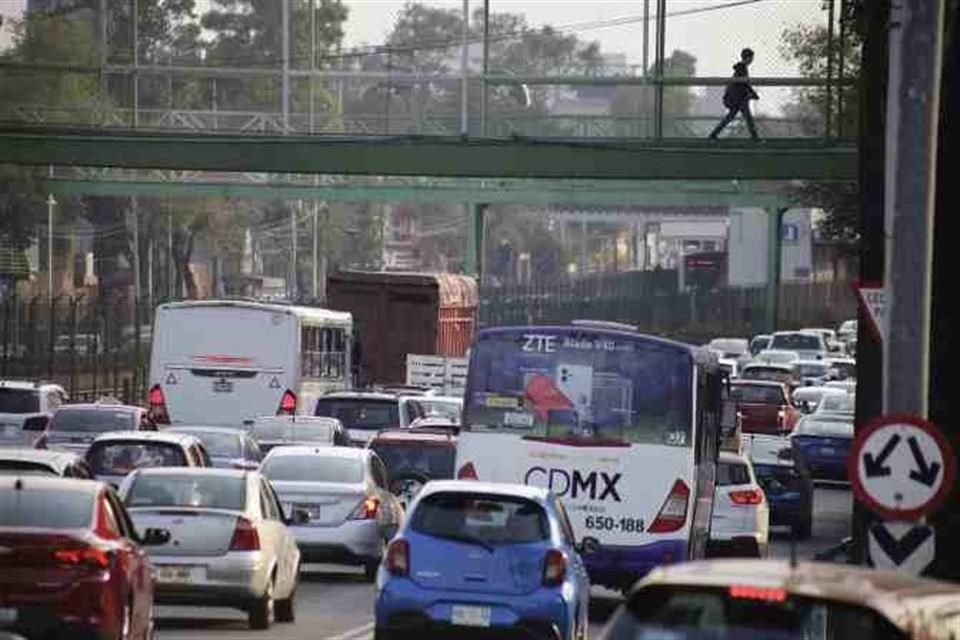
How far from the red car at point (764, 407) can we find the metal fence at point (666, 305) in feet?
122

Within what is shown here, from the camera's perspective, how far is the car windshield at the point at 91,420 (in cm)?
3962

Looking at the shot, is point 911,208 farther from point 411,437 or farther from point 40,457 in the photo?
point 411,437

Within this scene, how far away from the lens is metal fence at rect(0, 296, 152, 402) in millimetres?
63469

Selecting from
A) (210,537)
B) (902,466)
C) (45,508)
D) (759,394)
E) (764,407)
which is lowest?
(764,407)

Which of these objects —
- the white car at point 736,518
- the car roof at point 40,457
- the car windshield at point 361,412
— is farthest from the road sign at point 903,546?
→ the car windshield at point 361,412

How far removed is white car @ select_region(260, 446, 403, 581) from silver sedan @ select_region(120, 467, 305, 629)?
5.35 metres

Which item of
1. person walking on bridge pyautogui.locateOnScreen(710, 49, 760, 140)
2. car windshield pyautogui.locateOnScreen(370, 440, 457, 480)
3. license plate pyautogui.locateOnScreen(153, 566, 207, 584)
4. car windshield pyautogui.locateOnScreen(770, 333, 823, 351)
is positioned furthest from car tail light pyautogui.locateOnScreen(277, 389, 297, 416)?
car windshield pyautogui.locateOnScreen(770, 333, 823, 351)

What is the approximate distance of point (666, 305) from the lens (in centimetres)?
11494

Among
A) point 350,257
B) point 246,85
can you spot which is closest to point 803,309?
point 246,85

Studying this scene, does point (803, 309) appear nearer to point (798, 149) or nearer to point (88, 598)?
point (798, 149)

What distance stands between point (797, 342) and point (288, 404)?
41851mm

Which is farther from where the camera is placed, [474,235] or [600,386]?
[474,235]

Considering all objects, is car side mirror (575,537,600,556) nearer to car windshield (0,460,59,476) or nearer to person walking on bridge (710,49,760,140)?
car windshield (0,460,59,476)

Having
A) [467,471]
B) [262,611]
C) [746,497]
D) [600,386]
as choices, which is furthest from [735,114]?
[262,611]
